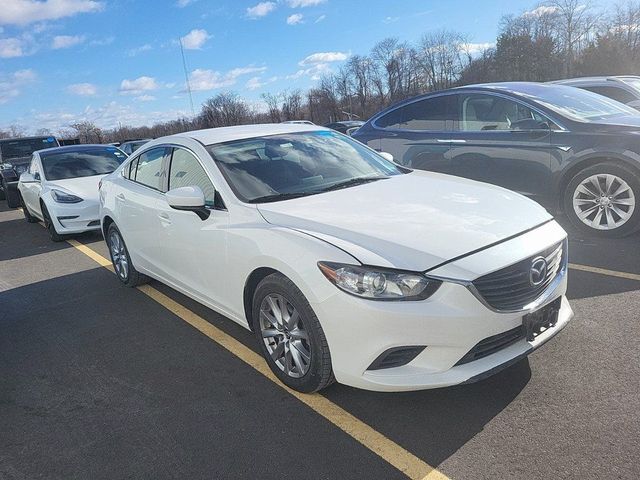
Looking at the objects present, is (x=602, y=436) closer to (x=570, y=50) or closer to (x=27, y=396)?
(x=27, y=396)

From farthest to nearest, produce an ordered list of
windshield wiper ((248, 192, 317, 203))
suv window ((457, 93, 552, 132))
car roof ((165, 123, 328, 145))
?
suv window ((457, 93, 552, 132))
car roof ((165, 123, 328, 145))
windshield wiper ((248, 192, 317, 203))

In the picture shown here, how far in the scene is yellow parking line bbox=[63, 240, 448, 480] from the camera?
236cm

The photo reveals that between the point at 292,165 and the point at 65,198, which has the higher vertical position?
the point at 292,165

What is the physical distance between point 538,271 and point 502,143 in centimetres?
365

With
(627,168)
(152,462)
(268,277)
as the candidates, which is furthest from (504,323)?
(627,168)

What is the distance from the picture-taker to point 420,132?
6.88m

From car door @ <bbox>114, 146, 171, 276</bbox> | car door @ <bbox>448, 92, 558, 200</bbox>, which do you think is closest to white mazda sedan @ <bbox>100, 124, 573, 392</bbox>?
car door @ <bbox>114, 146, 171, 276</bbox>

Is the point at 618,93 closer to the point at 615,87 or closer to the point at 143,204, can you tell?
the point at 615,87

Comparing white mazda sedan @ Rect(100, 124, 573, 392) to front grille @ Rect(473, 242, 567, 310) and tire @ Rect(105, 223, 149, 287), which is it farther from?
tire @ Rect(105, 223, 149, 287)

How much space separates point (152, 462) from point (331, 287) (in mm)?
1283

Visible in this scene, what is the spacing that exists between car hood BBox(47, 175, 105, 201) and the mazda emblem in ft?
23.7

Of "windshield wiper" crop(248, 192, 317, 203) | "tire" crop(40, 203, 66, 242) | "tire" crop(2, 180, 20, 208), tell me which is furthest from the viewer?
"tire" crop(2, 180, 20, 208)

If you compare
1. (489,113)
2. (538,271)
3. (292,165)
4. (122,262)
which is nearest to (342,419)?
(538,271)

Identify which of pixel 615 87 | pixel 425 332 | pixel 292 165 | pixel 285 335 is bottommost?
pixel 285 335
